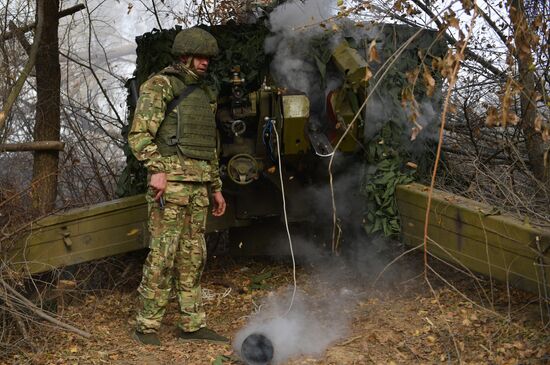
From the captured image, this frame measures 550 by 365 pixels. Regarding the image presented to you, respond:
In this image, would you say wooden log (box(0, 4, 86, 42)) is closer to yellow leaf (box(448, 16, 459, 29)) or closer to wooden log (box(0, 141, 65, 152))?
wooden log (box(0, 141, 65, 152))

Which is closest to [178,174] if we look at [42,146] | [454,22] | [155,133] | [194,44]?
[155,133]

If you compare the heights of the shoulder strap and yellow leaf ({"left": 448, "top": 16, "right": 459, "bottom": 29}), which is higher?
yellow leaf ({"left": 448, "top": 16, "right": 459, "bottom": 29})

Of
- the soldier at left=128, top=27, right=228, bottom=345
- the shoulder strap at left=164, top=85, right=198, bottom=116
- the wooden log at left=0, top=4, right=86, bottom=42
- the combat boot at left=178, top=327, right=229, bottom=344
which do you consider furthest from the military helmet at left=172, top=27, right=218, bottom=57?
the wooden log at left=0, top=4, right=86, bottom=42

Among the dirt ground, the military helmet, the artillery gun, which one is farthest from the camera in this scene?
the artillery gun

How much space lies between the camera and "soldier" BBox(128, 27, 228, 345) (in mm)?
5270

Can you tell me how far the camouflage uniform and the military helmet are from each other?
0.51ft

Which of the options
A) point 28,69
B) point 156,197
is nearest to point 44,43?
point 28,69

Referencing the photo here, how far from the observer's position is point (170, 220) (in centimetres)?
535

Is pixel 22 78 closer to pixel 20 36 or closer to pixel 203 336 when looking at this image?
pixel 20 36

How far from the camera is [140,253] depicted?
23.2 ft

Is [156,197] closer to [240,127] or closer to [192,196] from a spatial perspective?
[192,196]

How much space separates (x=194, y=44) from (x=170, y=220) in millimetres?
1302

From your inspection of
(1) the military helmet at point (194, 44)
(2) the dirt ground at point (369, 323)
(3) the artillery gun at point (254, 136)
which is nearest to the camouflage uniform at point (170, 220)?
(1) the military helmet at point (194, 44)

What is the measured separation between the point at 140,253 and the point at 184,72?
2.30 m
